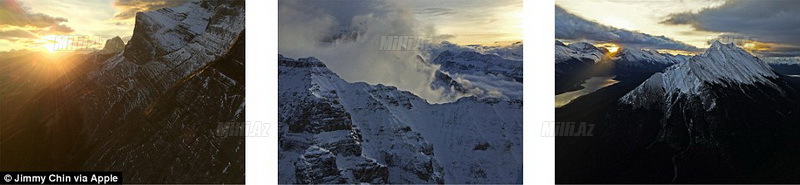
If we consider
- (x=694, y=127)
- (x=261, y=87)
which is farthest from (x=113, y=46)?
(x=694, y=127)

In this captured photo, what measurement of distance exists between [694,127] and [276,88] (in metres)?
3.53

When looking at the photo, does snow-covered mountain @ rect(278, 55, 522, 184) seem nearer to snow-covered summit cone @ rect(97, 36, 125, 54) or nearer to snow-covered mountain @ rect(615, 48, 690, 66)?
snow-covered mountain @ rect(615, 48, 690, 66)

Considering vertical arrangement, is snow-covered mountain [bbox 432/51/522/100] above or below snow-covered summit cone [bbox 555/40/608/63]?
below

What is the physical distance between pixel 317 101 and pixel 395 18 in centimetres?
98

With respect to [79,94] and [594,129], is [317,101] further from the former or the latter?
[594,129]

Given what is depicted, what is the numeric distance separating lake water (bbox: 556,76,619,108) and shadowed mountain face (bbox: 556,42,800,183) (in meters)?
0.05

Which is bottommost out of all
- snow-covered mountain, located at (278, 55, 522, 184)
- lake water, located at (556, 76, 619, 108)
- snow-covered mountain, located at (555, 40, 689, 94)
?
snow-covered mountain, located at (278, 55, 522, 184)

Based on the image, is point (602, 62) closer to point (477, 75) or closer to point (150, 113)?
point (477, 75)

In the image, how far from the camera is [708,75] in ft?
16.3

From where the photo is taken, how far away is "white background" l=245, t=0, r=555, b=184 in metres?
4.88

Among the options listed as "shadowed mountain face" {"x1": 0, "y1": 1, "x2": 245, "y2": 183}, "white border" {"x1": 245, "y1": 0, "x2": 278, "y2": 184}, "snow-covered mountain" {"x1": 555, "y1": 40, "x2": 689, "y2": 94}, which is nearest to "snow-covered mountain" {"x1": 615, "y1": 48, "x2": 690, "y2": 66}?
"snow-covered mountain" {"x1": 555, "y1": 40, "x2": 689, "y2": 94}

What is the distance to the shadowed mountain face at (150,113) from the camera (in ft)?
16.1

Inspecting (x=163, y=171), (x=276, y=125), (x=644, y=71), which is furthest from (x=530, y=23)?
(x=163, y=171)

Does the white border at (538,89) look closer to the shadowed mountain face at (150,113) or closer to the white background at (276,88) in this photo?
the white background at (276,88)
